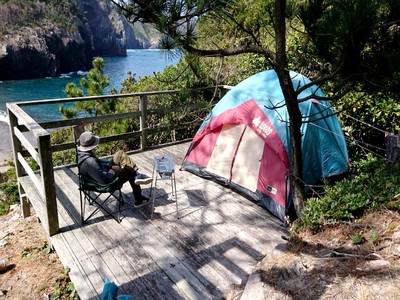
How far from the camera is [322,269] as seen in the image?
228 cm

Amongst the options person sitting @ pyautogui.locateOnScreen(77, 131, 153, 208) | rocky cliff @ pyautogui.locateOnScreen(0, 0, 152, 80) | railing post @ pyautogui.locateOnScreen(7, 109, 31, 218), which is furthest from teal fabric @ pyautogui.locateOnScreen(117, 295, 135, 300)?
rocky cliff @ pyautogui.locateOnScreen(0, 0, 152, 80)

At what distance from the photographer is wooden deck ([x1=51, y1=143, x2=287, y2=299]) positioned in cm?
288

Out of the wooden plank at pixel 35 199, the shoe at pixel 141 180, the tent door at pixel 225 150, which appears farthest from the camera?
the tent door at pixel 225 150

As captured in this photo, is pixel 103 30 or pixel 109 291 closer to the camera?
pixel 109 291

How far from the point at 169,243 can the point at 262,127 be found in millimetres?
1964

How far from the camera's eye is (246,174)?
4.46 meters

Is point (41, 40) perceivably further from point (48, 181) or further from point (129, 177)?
point (48, 181)

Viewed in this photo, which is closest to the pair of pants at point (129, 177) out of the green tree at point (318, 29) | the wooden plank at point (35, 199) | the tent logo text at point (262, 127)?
the wooden plank at point (35, 199)

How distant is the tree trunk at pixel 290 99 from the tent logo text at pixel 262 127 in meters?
0.67

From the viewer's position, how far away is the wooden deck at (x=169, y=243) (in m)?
2.88

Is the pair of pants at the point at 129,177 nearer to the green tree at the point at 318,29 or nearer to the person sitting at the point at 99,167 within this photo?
the person sitting at the point at 99,167

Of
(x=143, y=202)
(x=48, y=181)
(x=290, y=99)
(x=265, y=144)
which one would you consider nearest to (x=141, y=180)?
(x=143, y=202)

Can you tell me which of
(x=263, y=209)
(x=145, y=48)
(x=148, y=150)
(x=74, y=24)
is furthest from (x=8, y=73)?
(x=145, y=48)

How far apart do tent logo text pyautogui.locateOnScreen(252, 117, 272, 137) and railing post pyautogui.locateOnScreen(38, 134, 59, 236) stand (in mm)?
2601
